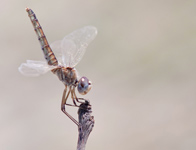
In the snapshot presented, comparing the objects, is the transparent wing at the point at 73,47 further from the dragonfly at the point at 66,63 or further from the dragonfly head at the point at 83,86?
the dragonfly head at the point at 83,86

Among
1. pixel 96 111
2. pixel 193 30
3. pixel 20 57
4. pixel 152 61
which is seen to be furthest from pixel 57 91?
pixel 193 30

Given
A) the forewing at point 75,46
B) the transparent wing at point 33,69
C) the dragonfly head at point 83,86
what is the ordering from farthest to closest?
1. the forewing at point 75,46
2. the transparent wing at point 33,69
3. the dragonfly head at point 83,86

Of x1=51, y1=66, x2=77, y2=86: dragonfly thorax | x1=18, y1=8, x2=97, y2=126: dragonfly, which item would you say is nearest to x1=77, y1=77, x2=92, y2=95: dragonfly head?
x1=18, y1=8, x2=97, y2=126: dragonfly

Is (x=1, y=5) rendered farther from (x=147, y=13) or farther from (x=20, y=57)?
(x=147, y=13)

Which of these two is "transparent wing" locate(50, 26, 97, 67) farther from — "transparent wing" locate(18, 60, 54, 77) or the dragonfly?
"transparent wing" locate(18, 60, 54, 77)

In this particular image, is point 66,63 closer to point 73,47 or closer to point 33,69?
point 73,47

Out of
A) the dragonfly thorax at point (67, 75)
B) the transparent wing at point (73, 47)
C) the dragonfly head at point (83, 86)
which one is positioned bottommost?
the dragonfly head at point (83, 86)

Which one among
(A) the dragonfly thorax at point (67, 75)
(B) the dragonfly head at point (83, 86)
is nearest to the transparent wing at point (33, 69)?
(A) the dragonfly thorax at point (67, 75)
